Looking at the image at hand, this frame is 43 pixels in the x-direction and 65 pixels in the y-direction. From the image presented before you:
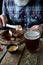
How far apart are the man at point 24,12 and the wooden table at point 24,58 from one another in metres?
0.66

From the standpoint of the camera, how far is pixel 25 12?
165 cm

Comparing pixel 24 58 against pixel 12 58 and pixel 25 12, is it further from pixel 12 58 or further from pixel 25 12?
pixel 25 12

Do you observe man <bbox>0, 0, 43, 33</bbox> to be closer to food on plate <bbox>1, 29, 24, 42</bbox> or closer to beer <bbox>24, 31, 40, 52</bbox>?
food on plate <bbox>1, 29, 24, 42</bbox>

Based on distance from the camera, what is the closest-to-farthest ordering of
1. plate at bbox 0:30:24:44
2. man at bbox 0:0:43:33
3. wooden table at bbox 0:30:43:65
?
wooden table at bbox 0:30:43:65 → plate at bbox 0:30:24:44 → man at bbox 0:0:43:33

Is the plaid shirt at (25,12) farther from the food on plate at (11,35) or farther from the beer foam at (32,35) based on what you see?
the beer foam at (32,35)

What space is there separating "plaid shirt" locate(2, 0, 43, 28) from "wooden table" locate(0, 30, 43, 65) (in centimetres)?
67

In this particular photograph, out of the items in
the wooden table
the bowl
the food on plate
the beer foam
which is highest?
the beer foam

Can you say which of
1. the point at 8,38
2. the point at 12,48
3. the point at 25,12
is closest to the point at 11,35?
the point at 8,38

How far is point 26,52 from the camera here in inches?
37.7

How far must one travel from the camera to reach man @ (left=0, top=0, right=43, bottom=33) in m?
1.60

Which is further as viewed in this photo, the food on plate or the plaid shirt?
the plaid shirt

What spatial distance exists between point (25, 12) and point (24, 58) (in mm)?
818

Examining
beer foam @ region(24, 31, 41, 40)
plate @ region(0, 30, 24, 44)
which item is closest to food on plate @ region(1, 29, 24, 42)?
plate @ region(0, 30, 24, 44)

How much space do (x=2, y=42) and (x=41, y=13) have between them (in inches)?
27.0
